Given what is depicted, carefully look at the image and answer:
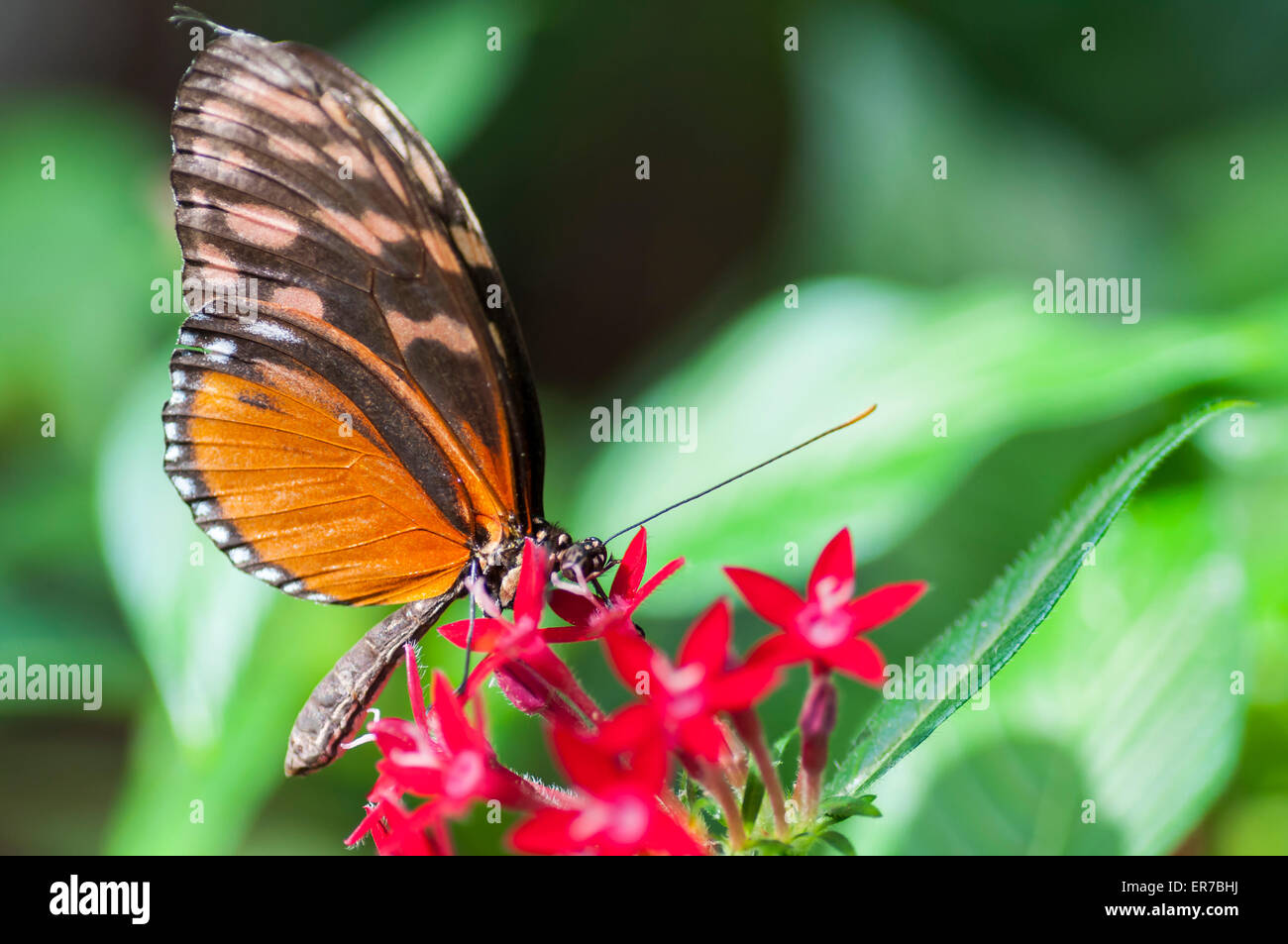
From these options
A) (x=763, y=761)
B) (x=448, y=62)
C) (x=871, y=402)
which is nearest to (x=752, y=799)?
(x=763, y=761)

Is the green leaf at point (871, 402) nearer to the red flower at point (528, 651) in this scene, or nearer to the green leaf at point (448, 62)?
the red flower at point (528, 651)

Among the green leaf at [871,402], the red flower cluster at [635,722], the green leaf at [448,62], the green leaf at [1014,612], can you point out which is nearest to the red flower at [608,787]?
the red flower cluster at [635,722]

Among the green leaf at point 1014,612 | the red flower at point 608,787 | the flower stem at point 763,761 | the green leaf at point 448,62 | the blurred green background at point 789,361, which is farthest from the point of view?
the green leaf at point 448,62

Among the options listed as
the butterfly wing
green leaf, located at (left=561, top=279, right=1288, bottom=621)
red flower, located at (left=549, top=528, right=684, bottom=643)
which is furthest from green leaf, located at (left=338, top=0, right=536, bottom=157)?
red flower, located at (left=549, top=528, right=684, bottom=643)

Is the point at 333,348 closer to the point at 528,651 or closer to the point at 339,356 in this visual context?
the point at 339,356

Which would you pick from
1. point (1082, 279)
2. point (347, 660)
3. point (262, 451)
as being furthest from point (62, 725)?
point (1082, 279)
